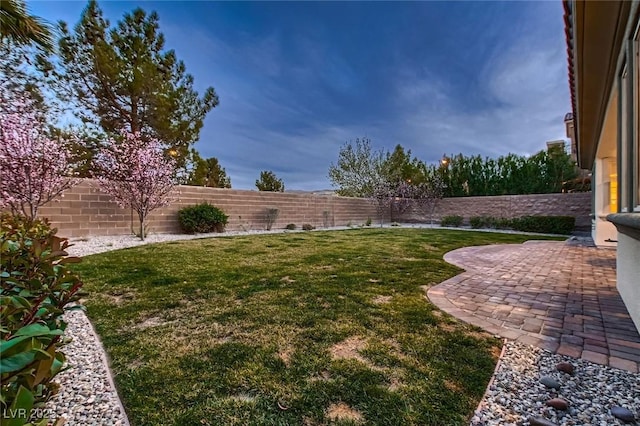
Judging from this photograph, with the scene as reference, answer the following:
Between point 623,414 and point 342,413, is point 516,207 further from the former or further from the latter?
point 342,413

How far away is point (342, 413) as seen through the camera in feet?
5.06

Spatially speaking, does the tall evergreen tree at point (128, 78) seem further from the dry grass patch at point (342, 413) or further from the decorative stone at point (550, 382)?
the decorative stone at point (550, 382)

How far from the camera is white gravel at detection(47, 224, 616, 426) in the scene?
1530 mm

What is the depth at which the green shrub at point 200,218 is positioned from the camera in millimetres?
9559

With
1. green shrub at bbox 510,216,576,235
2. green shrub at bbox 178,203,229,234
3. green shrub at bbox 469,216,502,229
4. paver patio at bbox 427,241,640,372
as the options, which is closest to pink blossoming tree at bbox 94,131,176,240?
green shrub at bbox 178,203,229,234

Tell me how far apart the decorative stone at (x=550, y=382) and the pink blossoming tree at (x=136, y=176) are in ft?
27.8

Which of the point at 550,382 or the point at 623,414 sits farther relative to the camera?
the point at 550,382

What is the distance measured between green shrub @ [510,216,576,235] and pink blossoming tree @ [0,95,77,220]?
17.2 m

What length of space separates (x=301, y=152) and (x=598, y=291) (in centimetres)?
2210

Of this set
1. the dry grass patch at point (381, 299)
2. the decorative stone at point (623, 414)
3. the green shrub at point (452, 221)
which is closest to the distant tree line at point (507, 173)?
the green shrub at point (452, 221)

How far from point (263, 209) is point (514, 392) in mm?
11202

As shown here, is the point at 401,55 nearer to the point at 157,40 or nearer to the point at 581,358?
the point at 157,40

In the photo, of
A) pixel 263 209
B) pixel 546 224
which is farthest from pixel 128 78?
pixel 546 224

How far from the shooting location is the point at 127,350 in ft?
7.16
